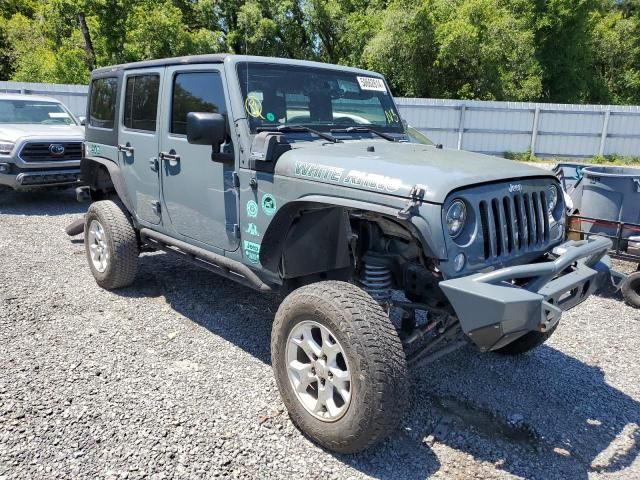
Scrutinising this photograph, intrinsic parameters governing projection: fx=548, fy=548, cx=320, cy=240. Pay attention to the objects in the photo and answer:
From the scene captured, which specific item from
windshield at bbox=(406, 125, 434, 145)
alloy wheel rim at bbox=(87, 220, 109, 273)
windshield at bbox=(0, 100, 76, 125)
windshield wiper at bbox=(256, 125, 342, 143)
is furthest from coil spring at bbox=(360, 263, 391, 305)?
windshield at bbox=(0, 100, 76, 125)

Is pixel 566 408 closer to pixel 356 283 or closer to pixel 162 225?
→ pixel 356 283

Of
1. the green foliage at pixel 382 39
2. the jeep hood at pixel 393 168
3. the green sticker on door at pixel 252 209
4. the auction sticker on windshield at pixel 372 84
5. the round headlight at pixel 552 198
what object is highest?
the green foliage at pixel 382 39

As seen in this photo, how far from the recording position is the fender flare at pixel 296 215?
2.75 meters

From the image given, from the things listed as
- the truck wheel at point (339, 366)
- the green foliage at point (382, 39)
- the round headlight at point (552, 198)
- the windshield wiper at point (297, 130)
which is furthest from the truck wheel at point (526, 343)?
the green foliage at point (382, 39)

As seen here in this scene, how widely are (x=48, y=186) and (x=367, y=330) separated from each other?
27.0ft

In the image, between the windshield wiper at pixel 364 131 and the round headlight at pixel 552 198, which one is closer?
the round headlight at pixel 552 198

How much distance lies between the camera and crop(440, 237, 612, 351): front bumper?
2.53 metres

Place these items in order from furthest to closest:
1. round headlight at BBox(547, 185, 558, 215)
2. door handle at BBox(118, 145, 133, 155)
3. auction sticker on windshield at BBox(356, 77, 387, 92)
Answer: door handle at BBox(118, 145, 133, 155) → auction sticker on windshield at BBox(356, 77, 387, 92) → round headlight at BBox(547, 185, 558, 215)

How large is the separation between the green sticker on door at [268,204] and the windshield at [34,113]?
27.4ft

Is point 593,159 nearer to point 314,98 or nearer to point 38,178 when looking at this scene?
point 38,178

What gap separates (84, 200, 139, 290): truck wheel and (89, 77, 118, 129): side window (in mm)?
823

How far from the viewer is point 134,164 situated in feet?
16.2

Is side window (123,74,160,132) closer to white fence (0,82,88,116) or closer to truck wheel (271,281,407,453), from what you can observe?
truck wheel (271,281,407,453)

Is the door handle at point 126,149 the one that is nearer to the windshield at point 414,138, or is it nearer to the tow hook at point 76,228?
the tow hook at point 76,228
